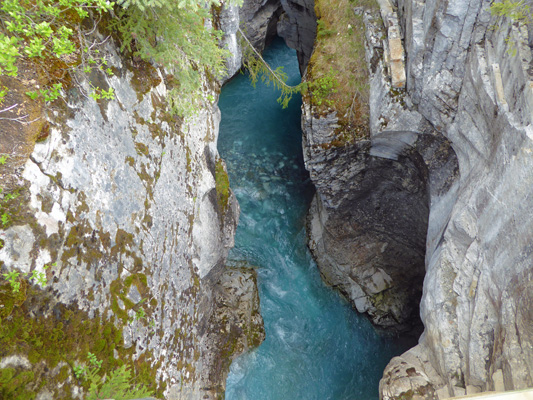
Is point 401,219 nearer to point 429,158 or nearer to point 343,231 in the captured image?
point 343,231

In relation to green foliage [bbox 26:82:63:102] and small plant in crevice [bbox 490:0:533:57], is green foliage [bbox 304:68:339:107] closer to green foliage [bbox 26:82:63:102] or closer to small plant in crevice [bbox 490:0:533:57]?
small plant in crevice [bbox 490:0:533:57]

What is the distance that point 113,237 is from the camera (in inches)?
210

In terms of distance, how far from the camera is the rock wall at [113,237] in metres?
4.06

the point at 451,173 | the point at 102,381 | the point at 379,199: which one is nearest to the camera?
the point at 102,381

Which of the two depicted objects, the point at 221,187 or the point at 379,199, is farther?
the point at 379,199

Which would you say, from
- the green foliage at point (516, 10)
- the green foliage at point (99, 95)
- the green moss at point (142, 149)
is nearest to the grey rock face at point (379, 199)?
the green foliage at point (516, 10)

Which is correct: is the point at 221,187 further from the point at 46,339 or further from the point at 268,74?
the point at 46,339

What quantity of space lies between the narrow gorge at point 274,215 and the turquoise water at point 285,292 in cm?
7

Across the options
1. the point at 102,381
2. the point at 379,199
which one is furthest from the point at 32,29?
the point at 379,199

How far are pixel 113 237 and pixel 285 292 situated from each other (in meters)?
7.82

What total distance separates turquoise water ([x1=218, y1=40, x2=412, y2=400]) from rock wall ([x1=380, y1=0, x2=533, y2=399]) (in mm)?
3671

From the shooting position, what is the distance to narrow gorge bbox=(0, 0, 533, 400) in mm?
4379

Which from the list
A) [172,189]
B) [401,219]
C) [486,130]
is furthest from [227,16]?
[401,219]

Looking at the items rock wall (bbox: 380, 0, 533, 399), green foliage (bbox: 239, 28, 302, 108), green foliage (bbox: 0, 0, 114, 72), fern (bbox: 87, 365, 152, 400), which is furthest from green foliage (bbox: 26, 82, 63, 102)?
rock wall (bbox: 380, 0, 533, 399)
